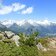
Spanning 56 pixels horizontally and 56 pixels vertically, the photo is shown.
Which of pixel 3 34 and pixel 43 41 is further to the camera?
pixel 43 41

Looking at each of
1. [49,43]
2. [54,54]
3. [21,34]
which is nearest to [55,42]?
[49,43]

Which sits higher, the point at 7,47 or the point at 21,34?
the point at 21,34

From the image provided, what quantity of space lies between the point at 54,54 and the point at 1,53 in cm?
6233

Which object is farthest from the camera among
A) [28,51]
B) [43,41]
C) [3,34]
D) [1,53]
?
[43,41]

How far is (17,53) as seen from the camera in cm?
3753

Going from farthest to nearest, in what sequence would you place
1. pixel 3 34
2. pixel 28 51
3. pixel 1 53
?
pixel 3 34
pixel 28 51
pixel 1 53

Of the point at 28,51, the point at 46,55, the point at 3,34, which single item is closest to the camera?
the point at 28,51

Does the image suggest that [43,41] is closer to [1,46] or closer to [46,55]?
[46,55]

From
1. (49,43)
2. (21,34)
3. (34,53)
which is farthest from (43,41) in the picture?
(34,53)

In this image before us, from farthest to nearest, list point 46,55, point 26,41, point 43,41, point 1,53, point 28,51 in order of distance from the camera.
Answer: point 43,41
point 46,55
point 26,41
point 28,51
point 1,53

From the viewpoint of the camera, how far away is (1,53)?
3622 cm

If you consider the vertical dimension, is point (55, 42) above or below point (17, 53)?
above

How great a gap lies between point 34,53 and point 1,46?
416 inches

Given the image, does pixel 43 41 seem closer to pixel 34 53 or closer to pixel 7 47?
pixel 34 53
